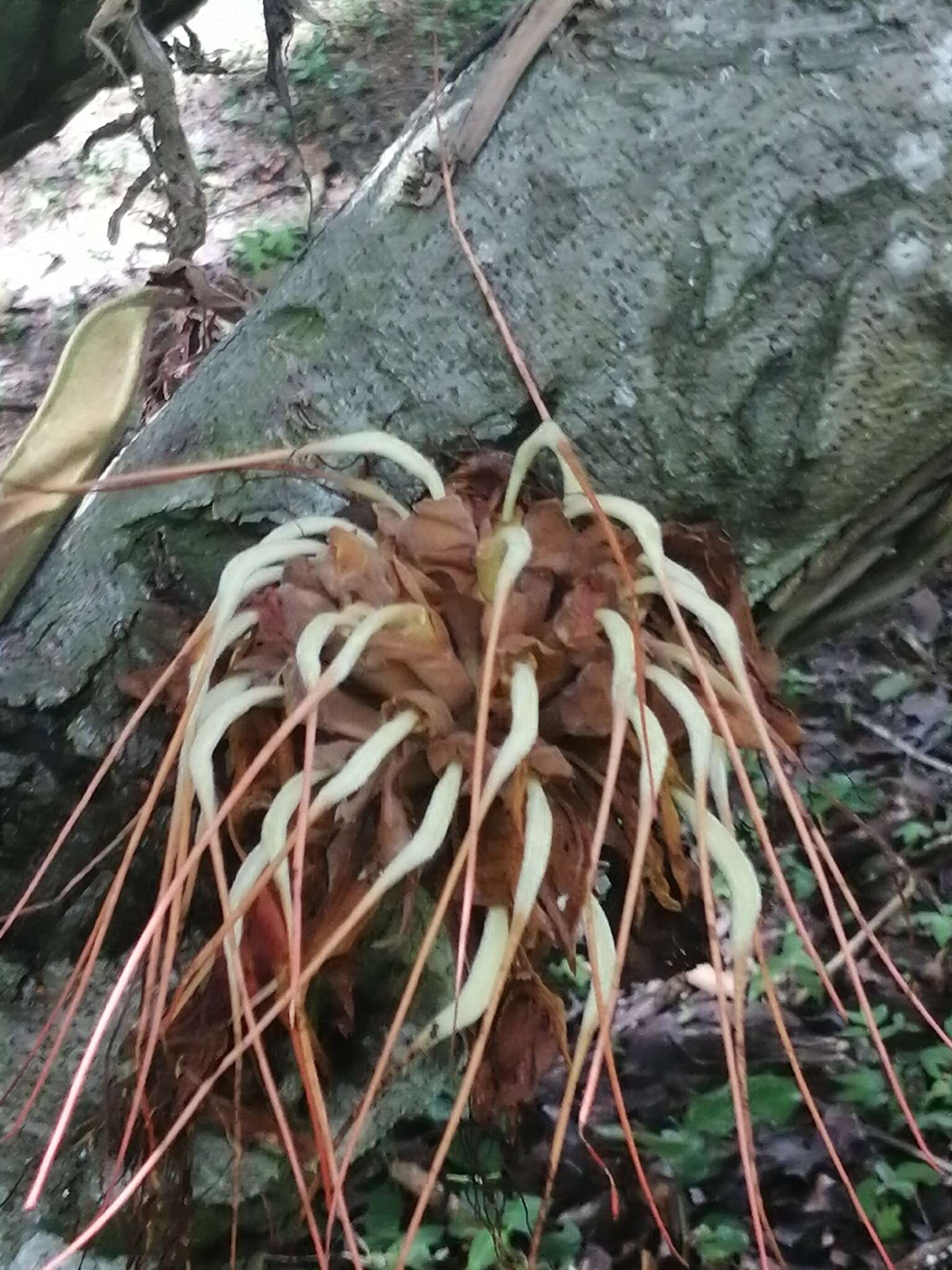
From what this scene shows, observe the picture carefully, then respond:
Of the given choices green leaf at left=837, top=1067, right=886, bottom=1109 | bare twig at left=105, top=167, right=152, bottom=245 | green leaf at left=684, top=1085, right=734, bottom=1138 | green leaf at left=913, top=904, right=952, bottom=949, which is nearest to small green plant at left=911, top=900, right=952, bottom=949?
green leaf at left=913, top=904, right=952, bottom=949

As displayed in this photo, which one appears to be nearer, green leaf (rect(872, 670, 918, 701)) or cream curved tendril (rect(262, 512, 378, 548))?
cream curved tendril (rect(262, 512, 378, 548))

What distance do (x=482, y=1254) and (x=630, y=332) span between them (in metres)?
0.94

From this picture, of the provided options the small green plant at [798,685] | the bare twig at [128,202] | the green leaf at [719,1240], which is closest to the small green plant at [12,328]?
the bare twig at [128,202]

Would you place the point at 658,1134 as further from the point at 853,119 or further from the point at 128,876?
the point at 853,119

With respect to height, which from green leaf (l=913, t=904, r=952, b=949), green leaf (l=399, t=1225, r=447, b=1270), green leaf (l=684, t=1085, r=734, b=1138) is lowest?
green leaf (l=913, t=904, r=952, b=949)

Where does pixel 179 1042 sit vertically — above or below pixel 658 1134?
above

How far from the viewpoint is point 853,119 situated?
564mm

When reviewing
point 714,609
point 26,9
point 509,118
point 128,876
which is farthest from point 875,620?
point 26,9

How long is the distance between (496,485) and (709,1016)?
3.25 feet

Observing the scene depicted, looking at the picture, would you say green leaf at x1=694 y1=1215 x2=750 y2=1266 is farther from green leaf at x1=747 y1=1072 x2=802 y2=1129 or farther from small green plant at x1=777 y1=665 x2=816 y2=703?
small green plant at x1=777 y1=665 x2=816 y2=703

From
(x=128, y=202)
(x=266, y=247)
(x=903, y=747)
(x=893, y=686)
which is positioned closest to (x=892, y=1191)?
(x=903, y=747)

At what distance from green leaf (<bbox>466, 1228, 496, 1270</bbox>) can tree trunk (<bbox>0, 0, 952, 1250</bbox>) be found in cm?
66

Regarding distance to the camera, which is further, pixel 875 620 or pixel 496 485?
pixel 875 620

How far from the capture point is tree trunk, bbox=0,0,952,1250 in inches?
22.5
